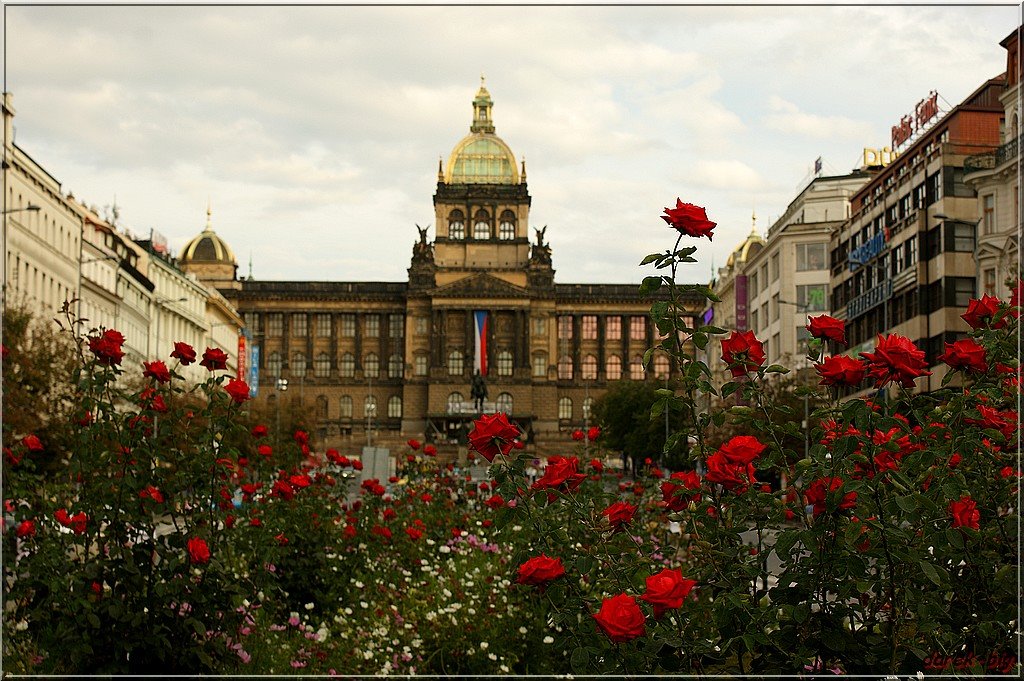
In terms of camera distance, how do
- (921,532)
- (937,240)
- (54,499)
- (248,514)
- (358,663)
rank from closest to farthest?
1. (921,532)
2. (358,663)
3. (54,499)
4. (248,514)
5. (937,240)

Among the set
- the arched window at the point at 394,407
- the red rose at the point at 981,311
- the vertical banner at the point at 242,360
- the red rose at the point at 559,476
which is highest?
the vertical banner at the point at 242,360

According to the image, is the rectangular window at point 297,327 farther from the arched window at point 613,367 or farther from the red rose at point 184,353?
the red rose at point 184,353

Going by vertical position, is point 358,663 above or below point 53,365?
below

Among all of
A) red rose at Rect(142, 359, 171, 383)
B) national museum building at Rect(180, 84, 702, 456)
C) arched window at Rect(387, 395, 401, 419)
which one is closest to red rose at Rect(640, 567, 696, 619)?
red rose at Rect(142, 359, 171, 383)

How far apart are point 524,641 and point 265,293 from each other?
6220 inches

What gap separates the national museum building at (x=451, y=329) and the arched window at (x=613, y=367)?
106 millimetres

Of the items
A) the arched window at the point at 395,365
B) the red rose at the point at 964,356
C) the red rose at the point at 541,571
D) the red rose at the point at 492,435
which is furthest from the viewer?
the arched window at the point at 395,365

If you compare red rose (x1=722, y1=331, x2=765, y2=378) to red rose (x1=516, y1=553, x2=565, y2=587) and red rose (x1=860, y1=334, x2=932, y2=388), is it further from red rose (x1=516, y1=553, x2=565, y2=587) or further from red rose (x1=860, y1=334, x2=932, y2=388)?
red rose (x1=516, y1=553, x2=565, y2=587)

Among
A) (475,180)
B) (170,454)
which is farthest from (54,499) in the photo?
(475,180)

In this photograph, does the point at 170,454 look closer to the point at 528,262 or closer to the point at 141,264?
the point at 141,264

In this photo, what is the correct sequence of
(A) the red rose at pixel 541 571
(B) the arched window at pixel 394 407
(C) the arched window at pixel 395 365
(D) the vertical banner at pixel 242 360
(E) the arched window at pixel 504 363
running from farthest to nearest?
(C) the arched window at pixel 395 365 → (B) the arched window at pixel 394 407 → (E) the arched window at pixel 504 363 → (D) the vertical banner at pixel 242 360 → (A) the red rose at pixel 541 571

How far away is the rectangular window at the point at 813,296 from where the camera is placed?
95.9m

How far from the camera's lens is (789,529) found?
898 centimetres

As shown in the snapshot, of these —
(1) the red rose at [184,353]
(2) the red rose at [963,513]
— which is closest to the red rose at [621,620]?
(2) the red rose at [963,513]
